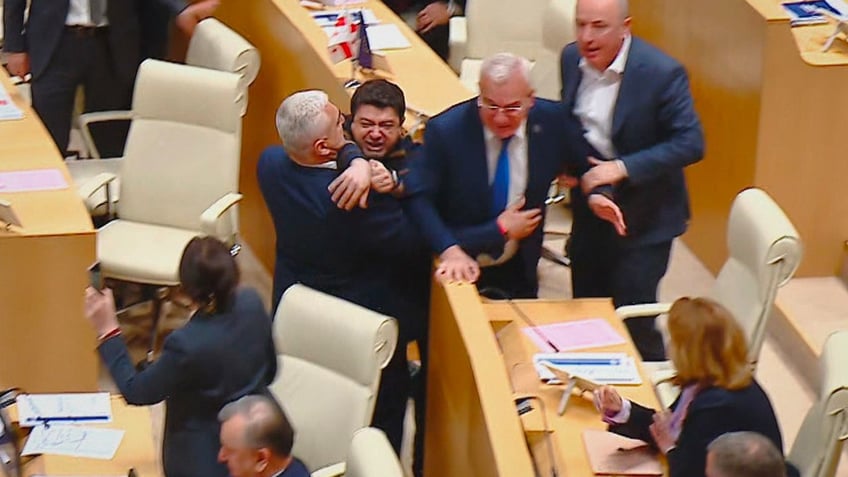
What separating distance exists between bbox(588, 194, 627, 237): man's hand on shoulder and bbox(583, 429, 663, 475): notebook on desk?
2.66ft

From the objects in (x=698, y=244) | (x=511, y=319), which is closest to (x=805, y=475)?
(x=511, y=319)

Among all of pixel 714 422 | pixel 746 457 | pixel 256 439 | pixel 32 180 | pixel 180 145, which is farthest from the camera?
pixel 180 145

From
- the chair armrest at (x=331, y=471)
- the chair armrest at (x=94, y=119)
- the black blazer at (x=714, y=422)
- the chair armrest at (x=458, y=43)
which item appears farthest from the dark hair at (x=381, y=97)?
the chair armrest at (x=458, y=43)

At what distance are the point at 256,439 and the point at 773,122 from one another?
10.7 feet

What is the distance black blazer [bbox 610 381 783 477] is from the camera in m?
3.86

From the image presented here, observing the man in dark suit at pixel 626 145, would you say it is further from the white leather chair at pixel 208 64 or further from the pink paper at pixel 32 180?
the pink paper at pixel 32 180

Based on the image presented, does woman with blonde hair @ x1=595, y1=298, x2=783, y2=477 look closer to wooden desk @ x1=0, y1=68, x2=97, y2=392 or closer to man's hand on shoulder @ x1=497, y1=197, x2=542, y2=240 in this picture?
man's hand on shoulder @ x1=497, y1=197, x2=542, y2=240

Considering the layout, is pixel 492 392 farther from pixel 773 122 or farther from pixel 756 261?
pixel 773 122

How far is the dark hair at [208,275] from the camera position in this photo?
4102mm

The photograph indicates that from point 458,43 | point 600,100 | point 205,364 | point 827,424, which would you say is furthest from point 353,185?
point 458,43

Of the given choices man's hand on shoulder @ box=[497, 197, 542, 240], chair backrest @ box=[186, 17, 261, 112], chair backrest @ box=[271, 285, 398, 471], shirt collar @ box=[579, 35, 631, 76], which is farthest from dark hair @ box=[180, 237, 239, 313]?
chair backrest @ box=[186, 17, 261, 112]

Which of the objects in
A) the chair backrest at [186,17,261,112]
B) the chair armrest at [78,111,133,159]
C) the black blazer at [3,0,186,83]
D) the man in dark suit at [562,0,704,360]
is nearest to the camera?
the man in dark suit at [562,0,704,360]

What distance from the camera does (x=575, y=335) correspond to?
4.67 meters

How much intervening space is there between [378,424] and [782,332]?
2.00 metres
